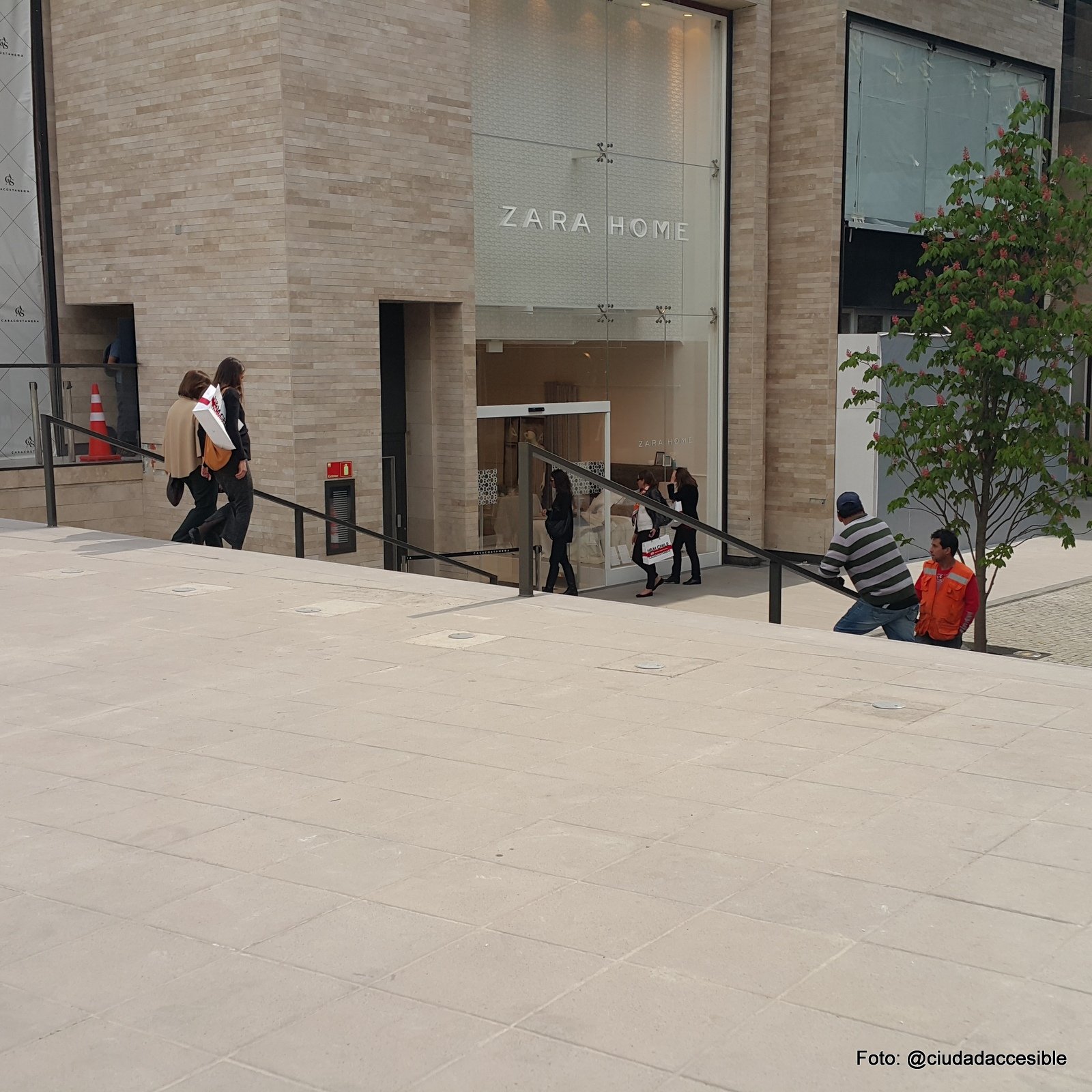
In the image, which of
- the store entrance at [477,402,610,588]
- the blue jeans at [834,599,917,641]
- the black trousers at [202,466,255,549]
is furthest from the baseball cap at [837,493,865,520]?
the store entrance at [477,402,610,588]

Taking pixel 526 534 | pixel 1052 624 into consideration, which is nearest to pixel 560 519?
pixel 1052 624

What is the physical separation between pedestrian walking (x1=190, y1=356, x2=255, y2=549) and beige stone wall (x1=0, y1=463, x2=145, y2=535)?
354cm

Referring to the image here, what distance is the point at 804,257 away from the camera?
19.9m

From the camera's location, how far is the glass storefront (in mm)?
16703

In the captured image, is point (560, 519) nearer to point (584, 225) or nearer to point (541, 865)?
point (584, 225)

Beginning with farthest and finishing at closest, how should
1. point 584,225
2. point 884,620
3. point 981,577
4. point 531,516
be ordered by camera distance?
1. point 584,225
2. point 981,577
3. point 884,620
4. point 531,516

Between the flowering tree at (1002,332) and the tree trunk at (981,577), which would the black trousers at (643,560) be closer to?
the flowering tree at (1002,332)

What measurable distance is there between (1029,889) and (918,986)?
2.63 ft

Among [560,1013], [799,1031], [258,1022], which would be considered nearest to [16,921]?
[258,1022]

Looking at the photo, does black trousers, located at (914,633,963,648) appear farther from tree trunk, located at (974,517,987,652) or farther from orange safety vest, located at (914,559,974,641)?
tree trunk, located at (974,517,987,652)

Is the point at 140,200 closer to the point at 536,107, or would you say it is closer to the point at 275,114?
the point at 275,114

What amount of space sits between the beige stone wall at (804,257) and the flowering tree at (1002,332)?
6.47 m

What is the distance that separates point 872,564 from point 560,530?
281 inches

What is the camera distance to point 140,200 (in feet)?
50.1
